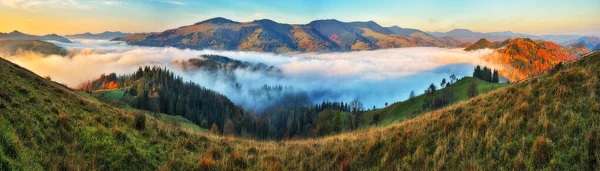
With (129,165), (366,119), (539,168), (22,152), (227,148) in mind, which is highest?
(22,152)

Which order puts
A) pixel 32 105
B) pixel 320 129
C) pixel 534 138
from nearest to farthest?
pixel 534 138
pixel 32 105
pixel 320 129

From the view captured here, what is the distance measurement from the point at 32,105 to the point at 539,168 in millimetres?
18015

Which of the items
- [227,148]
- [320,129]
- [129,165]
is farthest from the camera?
[320,129]

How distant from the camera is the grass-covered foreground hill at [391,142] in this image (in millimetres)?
7801

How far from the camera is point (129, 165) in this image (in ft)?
30.7

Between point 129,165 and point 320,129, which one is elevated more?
point 129,165

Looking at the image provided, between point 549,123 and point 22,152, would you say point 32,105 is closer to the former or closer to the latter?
point 22,152

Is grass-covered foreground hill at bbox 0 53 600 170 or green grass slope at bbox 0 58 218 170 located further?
grass-covered foreground hill at bbox 0 53 600 170

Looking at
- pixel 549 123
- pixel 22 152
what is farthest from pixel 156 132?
pixel 549 123

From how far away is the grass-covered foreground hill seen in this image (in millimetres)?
7801

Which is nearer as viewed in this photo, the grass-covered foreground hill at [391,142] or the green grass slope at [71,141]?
the green grass slope at [71,141]

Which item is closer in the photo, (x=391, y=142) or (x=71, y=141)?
(x=71, y=141)

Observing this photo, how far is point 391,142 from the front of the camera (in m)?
12.0

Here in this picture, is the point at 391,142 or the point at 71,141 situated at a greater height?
the point at 71,141
